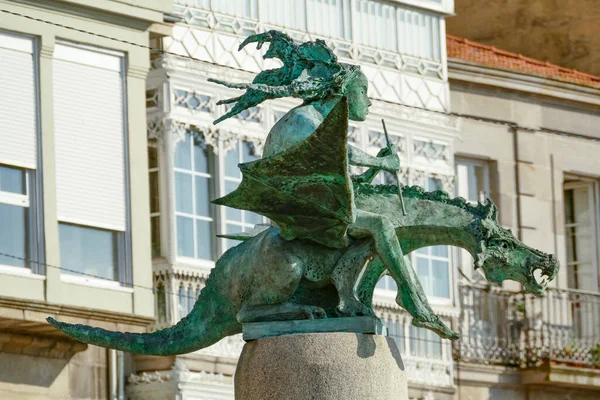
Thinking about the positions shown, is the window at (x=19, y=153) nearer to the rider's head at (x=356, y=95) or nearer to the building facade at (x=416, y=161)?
the building facade at (x=416, y=161)

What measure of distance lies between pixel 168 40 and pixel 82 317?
14.2ft

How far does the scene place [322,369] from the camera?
1521 cm

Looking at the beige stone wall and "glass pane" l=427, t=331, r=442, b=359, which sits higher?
the beige stone wall

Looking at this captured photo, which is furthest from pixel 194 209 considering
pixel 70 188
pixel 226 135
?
pixel 70 188

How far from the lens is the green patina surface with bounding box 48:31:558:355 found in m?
15.1

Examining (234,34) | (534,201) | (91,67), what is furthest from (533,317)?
(91,67)

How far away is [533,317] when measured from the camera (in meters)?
Answer: 36.0

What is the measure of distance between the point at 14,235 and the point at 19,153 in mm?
959

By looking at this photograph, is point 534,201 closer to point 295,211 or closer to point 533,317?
point 533,317

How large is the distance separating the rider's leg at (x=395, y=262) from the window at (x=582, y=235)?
74.8 feet

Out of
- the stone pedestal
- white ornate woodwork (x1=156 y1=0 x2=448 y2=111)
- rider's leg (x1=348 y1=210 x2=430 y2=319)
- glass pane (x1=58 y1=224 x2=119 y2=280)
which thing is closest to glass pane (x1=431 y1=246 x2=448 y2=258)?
white ornate woodwork (x1=156 y1=0 x2=448 y2=111)

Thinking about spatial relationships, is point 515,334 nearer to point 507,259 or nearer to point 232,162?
point 232,162

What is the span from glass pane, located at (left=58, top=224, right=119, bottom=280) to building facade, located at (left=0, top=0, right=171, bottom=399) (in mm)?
12

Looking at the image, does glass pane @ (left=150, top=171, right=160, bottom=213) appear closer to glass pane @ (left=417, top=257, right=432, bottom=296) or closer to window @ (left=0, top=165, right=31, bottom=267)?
window @ (left=0, top=165, right=31, bottom=267)
